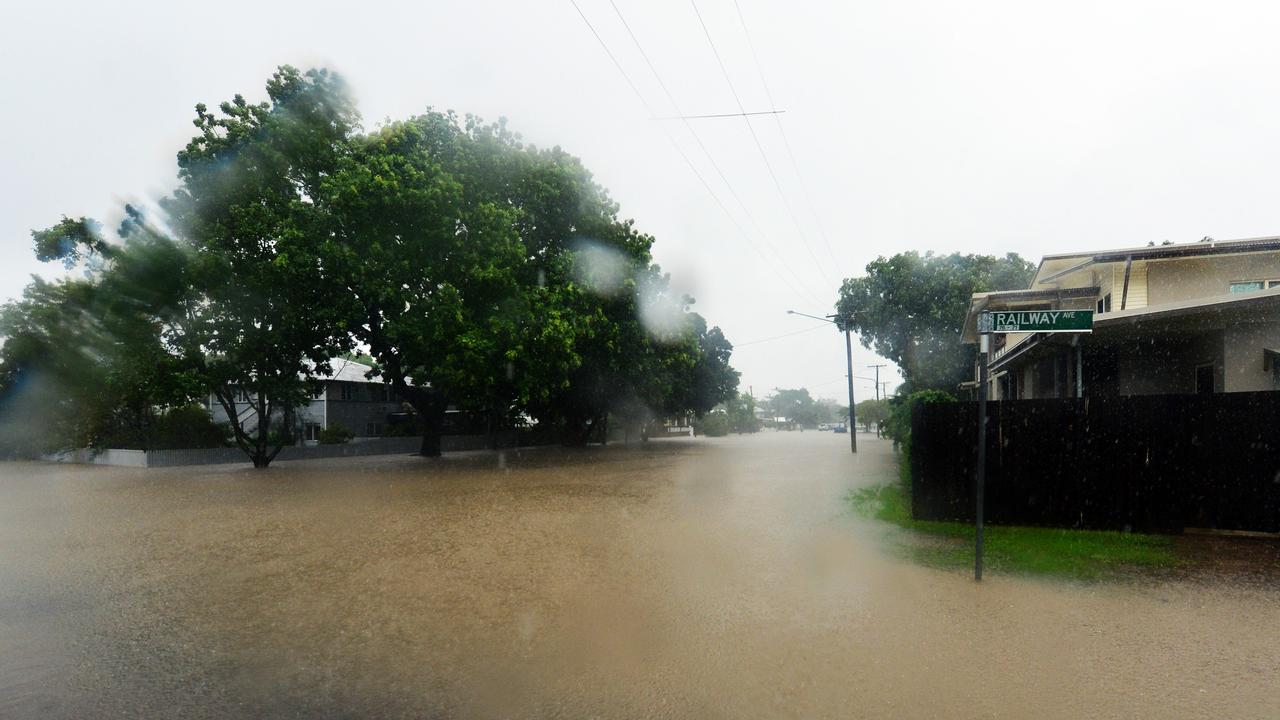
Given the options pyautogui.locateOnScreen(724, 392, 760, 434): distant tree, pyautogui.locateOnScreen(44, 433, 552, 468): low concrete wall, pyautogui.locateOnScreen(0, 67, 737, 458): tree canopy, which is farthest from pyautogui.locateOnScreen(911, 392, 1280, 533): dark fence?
pyautogui.locateOnScreen(724, 392, 760, 434): distant tree

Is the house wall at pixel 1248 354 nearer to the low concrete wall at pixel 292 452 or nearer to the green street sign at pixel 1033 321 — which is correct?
the green street sign at pixel 1033 321

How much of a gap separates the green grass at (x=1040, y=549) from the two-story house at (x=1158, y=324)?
4.20m

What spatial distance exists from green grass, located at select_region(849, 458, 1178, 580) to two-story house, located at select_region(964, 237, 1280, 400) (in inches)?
165

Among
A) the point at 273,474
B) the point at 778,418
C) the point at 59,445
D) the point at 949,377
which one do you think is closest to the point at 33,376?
the point at 59,445

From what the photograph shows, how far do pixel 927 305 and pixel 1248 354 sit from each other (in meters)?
30.4

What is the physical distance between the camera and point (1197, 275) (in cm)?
1750

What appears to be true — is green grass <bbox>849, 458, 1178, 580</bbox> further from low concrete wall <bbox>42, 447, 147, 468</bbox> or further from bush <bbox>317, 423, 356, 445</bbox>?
bush <bbox>317, 423, 356, 445</bbox>

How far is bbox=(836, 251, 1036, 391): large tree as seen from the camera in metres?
38.8

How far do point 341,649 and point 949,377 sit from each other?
4087 centimetres

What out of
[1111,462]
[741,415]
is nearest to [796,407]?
[741,415]

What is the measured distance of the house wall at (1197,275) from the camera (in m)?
17.0

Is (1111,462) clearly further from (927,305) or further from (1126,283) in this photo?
(927,305)

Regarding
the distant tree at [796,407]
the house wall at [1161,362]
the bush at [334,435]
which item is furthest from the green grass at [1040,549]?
the distant tree at [796,407]

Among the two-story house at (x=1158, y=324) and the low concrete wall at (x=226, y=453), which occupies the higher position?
the two-story house at (x=1158, y=324)
